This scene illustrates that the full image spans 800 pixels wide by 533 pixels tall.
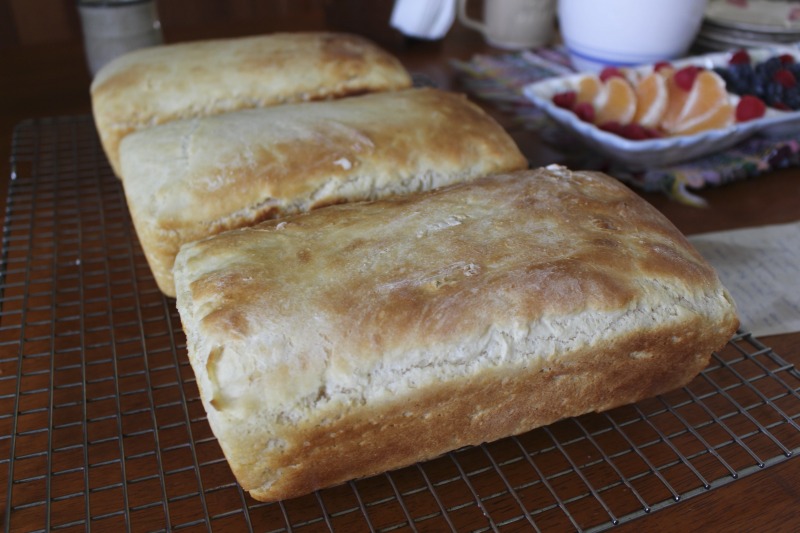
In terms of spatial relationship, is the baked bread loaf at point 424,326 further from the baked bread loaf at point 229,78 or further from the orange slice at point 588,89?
the orange slice at point 588,89

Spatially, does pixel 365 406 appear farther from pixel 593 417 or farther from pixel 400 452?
pixel 593 417

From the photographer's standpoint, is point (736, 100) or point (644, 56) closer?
point (736, 100)

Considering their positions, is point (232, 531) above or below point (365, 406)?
below

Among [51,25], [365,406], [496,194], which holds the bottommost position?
[51,25]

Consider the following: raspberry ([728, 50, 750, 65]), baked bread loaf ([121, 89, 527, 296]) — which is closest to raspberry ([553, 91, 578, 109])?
baked bread loaf ([121, 89, 527, 296])

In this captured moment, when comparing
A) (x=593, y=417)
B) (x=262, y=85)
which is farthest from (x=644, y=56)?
(x=593, y=417)

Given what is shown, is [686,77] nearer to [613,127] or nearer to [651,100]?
[651,100]

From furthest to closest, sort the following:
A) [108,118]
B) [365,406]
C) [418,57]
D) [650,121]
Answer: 1. [418,57]
2. [650,121]
3. [108,118]
4. [365,406]
